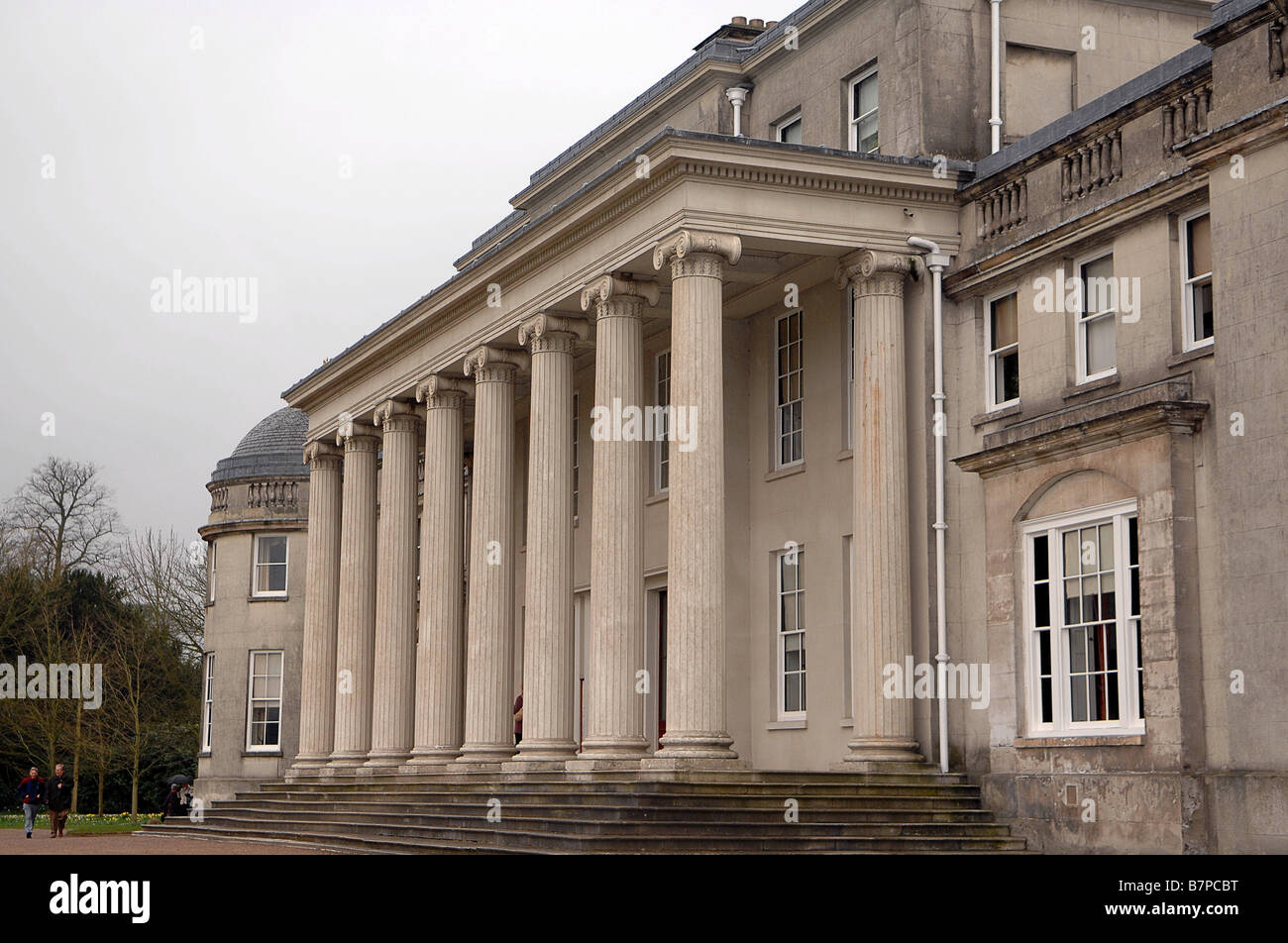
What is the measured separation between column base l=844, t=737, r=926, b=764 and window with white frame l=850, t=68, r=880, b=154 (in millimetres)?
9097

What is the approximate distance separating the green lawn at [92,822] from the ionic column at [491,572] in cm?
1552

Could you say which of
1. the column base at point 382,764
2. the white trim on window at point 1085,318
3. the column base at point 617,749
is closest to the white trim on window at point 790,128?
the white trim on window at point 1085,318

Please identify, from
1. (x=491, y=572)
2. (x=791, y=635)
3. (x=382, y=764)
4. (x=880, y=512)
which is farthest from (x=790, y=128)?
(x=382, y=764)

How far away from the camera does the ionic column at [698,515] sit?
22.0 metres

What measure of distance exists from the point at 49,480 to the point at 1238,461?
2269 inches

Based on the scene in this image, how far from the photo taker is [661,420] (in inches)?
1177

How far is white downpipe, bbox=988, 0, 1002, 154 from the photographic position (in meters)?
24.8

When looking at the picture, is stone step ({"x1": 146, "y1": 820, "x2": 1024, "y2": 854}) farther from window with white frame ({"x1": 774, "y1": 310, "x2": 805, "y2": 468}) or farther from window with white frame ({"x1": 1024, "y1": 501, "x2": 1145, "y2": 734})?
window with white frame ({"x1": 774, "y1": 310, "x2": 805, "y2": 468})

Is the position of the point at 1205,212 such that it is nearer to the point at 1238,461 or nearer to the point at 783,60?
the point at 1238,461

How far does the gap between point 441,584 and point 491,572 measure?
256cm

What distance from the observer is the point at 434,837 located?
2492 centimetres
